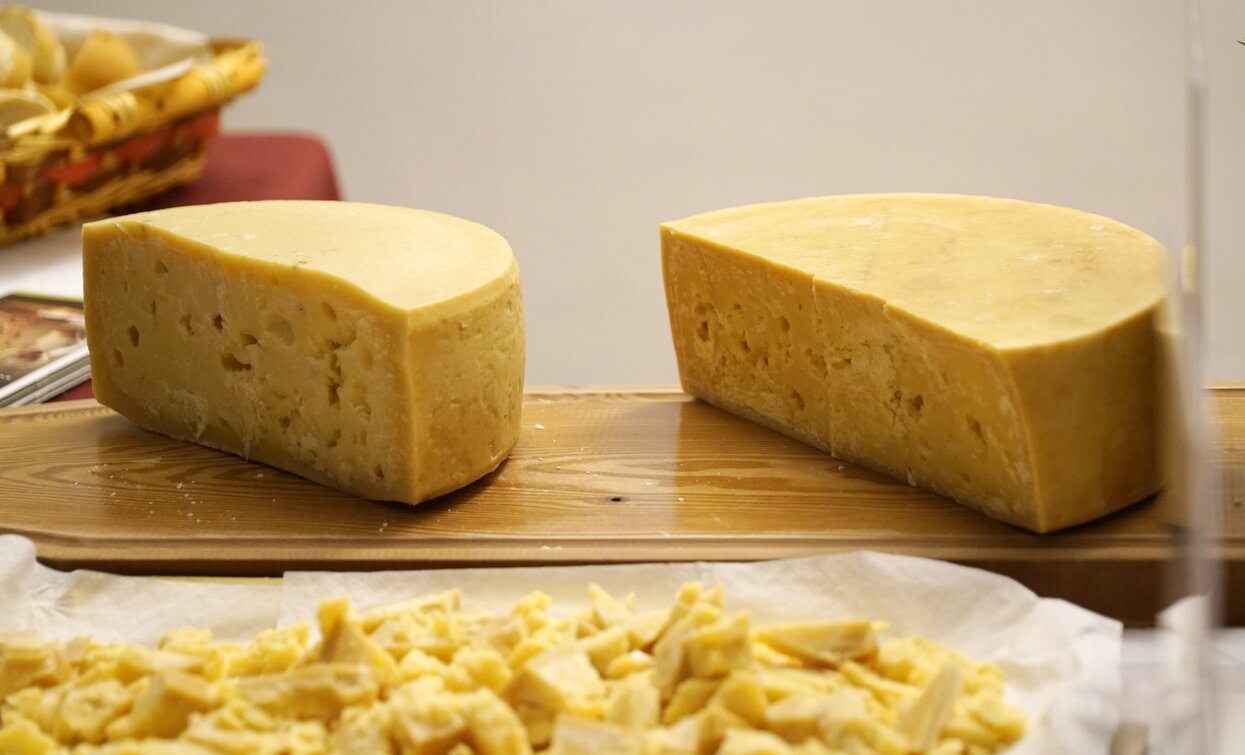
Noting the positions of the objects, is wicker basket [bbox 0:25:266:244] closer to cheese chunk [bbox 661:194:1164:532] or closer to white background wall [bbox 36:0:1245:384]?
cheese chunk [bbox 661:194:1164:532]

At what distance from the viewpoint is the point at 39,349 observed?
8.64 ft

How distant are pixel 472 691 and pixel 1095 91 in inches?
161

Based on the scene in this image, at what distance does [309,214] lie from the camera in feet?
7.61

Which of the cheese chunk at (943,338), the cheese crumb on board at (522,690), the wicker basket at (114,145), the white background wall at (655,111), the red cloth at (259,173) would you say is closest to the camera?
the cheese crumb on board at (522,690)

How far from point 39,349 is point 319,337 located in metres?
0.92

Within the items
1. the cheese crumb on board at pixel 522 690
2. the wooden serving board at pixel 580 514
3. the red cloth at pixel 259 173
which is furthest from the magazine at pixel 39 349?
the cheese crumb on board at pixel 522 690

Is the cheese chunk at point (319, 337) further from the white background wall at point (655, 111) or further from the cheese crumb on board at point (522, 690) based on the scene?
the white background wall at point (655, 111)

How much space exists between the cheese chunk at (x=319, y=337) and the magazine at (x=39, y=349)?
19 cm

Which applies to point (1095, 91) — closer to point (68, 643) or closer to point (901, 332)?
point (901, 332)

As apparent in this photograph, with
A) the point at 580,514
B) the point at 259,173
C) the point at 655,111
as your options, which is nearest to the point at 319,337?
the point at 580,514

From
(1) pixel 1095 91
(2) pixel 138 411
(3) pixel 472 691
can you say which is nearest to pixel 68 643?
(3) pixel 472 691

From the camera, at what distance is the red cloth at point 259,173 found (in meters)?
3.35

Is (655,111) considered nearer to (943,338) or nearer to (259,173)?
(259,173)

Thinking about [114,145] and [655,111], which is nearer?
[114,145]
